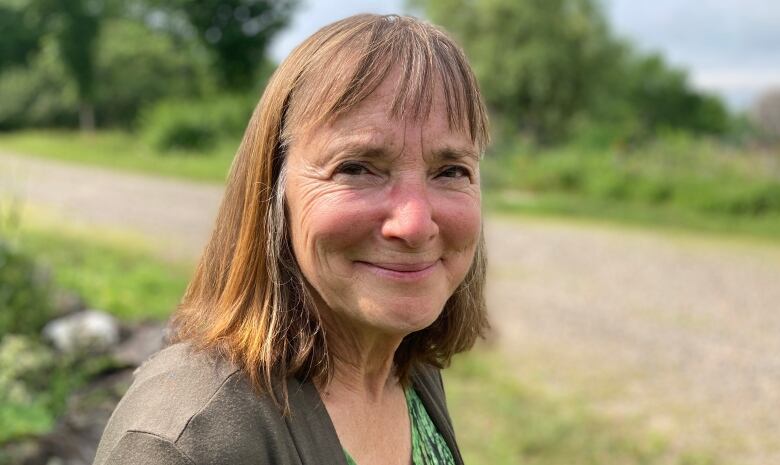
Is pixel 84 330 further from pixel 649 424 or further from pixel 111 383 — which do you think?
pixel 649 424

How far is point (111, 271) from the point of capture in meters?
8.14

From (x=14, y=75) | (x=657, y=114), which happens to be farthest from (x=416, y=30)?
(x=14, y=75)

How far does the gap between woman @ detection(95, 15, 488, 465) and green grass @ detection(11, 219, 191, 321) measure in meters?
3.57

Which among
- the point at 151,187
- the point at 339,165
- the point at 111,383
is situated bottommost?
the point at 151,187

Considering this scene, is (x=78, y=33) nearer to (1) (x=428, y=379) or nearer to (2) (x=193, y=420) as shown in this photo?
(1) (x=428, y=379)

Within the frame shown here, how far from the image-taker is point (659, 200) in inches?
596

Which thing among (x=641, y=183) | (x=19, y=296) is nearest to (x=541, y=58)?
(x=641, y=183)

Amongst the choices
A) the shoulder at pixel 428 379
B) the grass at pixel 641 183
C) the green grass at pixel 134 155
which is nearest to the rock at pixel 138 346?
the shoulder at pixel 428 379

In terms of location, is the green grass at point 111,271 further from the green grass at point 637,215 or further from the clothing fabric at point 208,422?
the green grass at point 637,215

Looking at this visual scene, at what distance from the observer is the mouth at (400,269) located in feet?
4.83

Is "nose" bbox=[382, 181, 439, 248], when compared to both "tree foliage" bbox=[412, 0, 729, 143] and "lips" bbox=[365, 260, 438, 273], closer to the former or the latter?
"lips" bbox=[365, 260, 438, 273]

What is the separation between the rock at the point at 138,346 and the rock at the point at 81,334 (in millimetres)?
79

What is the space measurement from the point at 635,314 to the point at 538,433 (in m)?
3.46

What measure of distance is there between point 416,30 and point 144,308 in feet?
17.8
